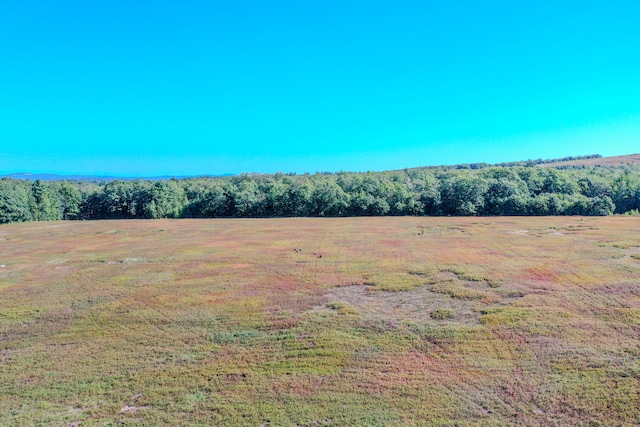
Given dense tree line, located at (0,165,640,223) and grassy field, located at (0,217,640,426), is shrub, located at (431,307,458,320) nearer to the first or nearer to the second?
grassy field, located at (0,217,640,426)

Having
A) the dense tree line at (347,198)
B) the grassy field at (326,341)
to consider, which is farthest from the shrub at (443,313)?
the dense tree line at (347,198)

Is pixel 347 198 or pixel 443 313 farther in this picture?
pixel 347 198

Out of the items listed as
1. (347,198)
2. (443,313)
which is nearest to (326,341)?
(443,313)

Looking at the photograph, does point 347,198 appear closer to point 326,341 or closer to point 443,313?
point 443,313

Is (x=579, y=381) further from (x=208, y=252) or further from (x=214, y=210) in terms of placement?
(x=214, y=210)

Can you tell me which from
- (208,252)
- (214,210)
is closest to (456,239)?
(208,252)

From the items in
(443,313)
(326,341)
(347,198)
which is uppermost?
(347,198)
